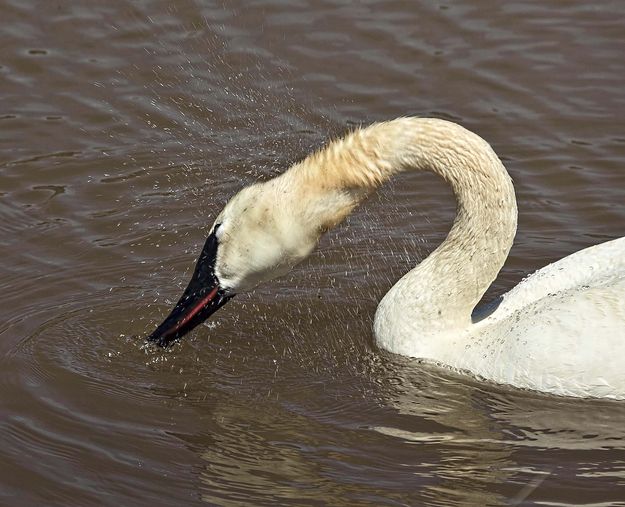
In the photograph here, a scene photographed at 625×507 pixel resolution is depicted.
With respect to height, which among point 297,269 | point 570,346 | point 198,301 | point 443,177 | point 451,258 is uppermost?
point 443,177

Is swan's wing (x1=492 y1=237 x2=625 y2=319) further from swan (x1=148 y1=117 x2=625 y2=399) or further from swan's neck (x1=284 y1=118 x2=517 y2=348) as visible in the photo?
swan's neck (x1=284 y1=118 x2=517 y2=348)

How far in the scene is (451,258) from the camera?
761 centimetres

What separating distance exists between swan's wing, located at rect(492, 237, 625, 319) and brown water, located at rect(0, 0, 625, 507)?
578 millimetres

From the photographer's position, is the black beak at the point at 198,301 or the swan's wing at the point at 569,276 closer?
the black beak at the point at 198,301

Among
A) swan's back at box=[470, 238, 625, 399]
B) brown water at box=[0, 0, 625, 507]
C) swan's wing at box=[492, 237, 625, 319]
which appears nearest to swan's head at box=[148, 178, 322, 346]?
brown water at box=[0, 0, 625, 507]

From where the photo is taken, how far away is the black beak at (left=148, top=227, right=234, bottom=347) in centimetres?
734

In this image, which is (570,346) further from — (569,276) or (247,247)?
(247,247)

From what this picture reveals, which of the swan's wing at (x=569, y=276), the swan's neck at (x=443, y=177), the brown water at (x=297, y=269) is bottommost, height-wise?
the brown water at (x=297, y=269)

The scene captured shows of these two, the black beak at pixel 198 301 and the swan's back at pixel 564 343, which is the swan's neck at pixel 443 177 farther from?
the black beak at pixel 198 301

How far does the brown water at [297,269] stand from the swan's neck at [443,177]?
0.61 meters

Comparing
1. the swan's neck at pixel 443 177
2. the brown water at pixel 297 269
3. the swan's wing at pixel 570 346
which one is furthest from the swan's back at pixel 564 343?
the swan's neck at pixel 443 177

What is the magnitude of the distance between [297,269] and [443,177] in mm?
1679

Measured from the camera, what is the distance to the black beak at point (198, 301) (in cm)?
734

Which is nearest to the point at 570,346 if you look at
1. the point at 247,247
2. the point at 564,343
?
the point at 564,343
